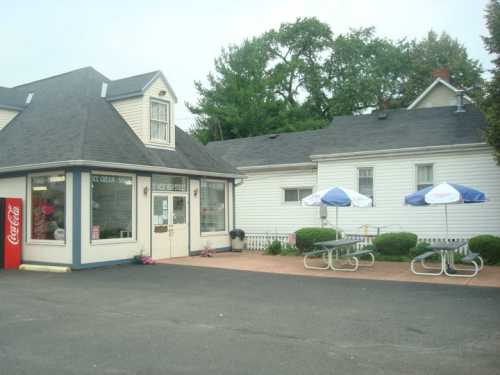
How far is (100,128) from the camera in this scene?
16703 mm

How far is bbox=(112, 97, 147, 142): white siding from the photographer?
17.9 metres

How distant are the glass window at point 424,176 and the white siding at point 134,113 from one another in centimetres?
988

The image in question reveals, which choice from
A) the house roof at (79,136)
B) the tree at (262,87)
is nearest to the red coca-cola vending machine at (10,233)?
the house roof at (79,136)

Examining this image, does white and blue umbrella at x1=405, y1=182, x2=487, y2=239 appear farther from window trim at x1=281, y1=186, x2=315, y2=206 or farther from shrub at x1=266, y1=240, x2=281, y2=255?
window trim at x1=281, y1=186, x2=315, y2=206

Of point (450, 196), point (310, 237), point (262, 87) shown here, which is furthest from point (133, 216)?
point (262, 87)

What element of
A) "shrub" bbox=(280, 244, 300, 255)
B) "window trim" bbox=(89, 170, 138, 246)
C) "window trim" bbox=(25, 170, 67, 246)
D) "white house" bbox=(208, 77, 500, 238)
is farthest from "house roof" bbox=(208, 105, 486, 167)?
"window trim" bbox=(25, 170, 67, 246)

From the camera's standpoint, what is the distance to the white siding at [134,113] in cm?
1788

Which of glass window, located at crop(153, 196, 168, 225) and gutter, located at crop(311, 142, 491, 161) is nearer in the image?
glass window, located at crop(153, 196, 168, 225)

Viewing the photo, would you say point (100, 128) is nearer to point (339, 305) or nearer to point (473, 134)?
point (339, 305)

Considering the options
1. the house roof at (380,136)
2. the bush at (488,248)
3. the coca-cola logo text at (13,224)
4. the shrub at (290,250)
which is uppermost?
the house roof at (380,136)

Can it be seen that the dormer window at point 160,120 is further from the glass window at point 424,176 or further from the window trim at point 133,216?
the glass window at point 424,176

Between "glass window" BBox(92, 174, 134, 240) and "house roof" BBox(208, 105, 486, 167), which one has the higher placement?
"house roof" BBox(208, 105, 486, 167)

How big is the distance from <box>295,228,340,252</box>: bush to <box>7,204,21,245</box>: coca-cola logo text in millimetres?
9335

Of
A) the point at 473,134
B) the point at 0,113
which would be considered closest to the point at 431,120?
the point at 473,134
